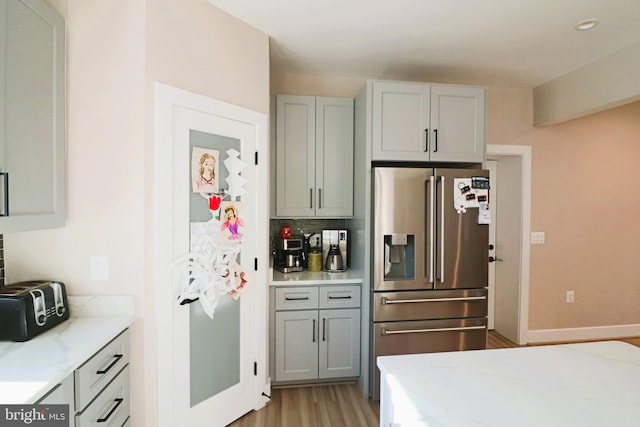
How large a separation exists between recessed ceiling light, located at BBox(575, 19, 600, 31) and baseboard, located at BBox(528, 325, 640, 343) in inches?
109

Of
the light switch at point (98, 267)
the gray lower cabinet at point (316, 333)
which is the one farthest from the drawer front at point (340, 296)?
the light switch at point (98, 267)

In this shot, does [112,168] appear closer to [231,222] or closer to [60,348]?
[231,222]

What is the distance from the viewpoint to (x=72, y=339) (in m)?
1.33

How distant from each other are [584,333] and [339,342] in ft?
9.30

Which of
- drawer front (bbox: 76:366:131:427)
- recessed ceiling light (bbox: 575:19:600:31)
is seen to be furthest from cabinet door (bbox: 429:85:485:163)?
drawer front (bbox: 76:366:131:427)

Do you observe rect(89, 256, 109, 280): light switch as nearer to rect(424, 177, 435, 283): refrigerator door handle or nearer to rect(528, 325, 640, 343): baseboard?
rect(424, 177, 435, 283): refrigerator door handle

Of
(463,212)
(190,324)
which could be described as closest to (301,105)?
(463,212)

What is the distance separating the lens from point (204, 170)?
6.14 ft

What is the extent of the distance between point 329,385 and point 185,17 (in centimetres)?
277

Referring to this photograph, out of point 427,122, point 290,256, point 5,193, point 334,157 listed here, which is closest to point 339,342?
point 290,256

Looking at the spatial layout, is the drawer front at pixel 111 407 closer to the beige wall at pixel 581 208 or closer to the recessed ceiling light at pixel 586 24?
the recessed ceiling light at pixel 586 24

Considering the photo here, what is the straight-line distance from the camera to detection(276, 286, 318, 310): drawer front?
97.3 inches

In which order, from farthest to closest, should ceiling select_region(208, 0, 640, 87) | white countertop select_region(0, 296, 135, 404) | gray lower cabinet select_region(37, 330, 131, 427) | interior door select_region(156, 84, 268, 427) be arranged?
ceiling select_region(208, 0, 640, 87) → interior door select_region(156, 84, 268, 427) → gray lower cabinet select_region(37, 330, 131, 427) → white countertop select_region(0, 296, 135, 404)

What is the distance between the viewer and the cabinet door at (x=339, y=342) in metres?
2.53
